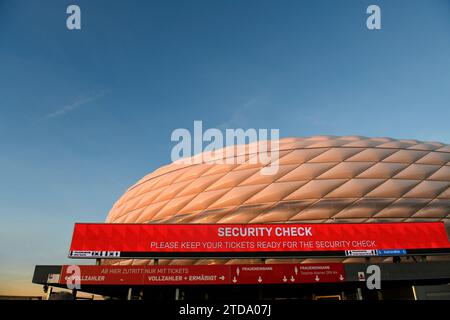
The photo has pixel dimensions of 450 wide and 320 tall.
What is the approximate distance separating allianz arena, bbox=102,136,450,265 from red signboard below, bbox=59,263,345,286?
3605mm

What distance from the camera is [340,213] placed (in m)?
20.2

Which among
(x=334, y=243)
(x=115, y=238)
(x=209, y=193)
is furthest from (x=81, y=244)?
(x=334, y=243)

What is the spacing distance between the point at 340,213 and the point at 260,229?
5972 mm

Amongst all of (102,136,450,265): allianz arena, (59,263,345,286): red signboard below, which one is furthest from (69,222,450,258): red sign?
(59,263,345,286): red signboard below

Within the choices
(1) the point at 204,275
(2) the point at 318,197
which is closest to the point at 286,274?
(1) the point at 204,275

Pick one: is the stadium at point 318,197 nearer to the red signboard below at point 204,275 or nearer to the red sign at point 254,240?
the red sign at point 254,240

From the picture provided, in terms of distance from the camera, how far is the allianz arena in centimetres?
2038

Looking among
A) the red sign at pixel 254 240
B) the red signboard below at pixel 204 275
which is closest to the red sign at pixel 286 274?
the red signboard below at pixel 204 275

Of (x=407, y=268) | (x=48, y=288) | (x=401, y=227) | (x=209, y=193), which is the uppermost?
(x=209, y=193)

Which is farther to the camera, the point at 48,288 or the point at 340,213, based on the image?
the point at 340,213

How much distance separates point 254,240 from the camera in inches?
726

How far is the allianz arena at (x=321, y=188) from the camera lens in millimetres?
20375

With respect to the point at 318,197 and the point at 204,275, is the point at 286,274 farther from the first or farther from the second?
the point at 318,197
